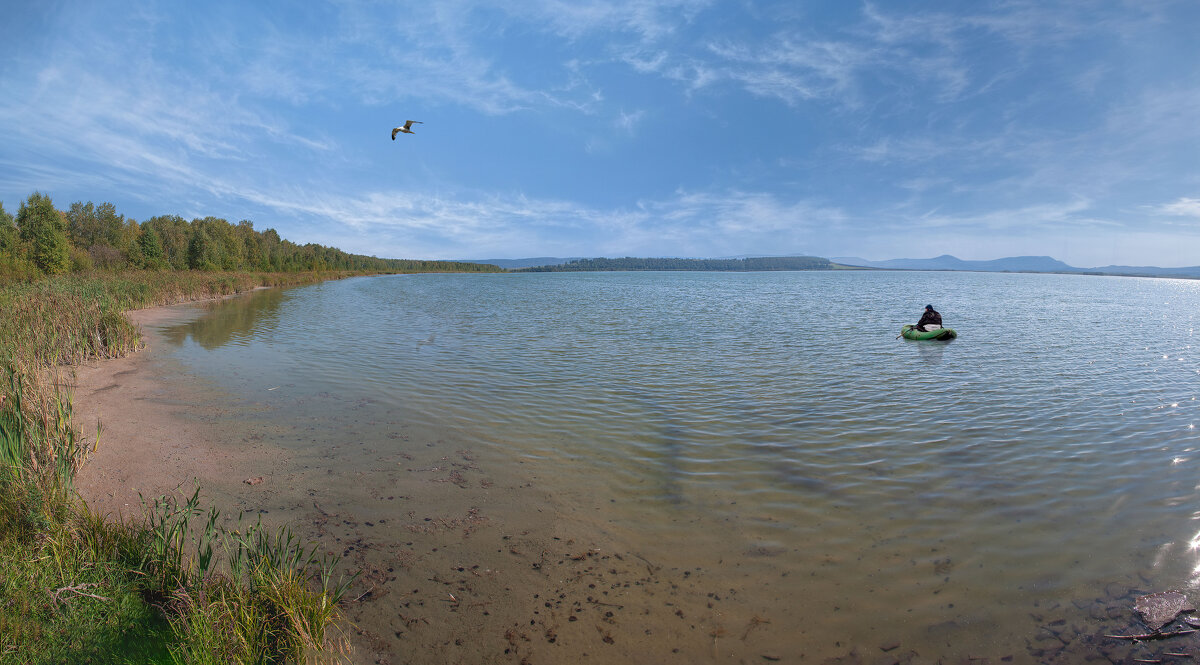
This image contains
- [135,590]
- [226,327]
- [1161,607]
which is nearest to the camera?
[135,590]

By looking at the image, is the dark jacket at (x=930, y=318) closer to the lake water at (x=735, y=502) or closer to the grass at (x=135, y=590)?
the lake water at (x=735, y=502)

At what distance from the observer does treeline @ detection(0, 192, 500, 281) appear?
36562 mm

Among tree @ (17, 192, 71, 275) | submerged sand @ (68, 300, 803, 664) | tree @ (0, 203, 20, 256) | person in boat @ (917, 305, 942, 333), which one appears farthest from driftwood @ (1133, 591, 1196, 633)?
tree @ (17, 192, 71, 275)

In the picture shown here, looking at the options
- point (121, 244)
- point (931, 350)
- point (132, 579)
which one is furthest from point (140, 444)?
point (121, 244)

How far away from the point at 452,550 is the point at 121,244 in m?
76.7

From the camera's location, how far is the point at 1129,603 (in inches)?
179

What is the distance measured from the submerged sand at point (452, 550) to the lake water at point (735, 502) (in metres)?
0.03

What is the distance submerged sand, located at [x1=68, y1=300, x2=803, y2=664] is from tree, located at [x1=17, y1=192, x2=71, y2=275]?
41.3 meters

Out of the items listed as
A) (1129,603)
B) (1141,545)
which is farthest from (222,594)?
(1141,545)

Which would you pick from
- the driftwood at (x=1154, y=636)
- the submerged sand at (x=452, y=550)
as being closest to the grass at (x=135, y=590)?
the submerged sand at (x=452, y=550)

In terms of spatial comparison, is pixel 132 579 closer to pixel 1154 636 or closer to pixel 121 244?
pixel 1154 636

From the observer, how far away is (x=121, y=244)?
59438 millimetres

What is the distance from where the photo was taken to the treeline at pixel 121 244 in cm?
3656

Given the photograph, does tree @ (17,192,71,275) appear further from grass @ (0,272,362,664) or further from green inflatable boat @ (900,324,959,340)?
green inflatable boat @ (900,324,959,340)
